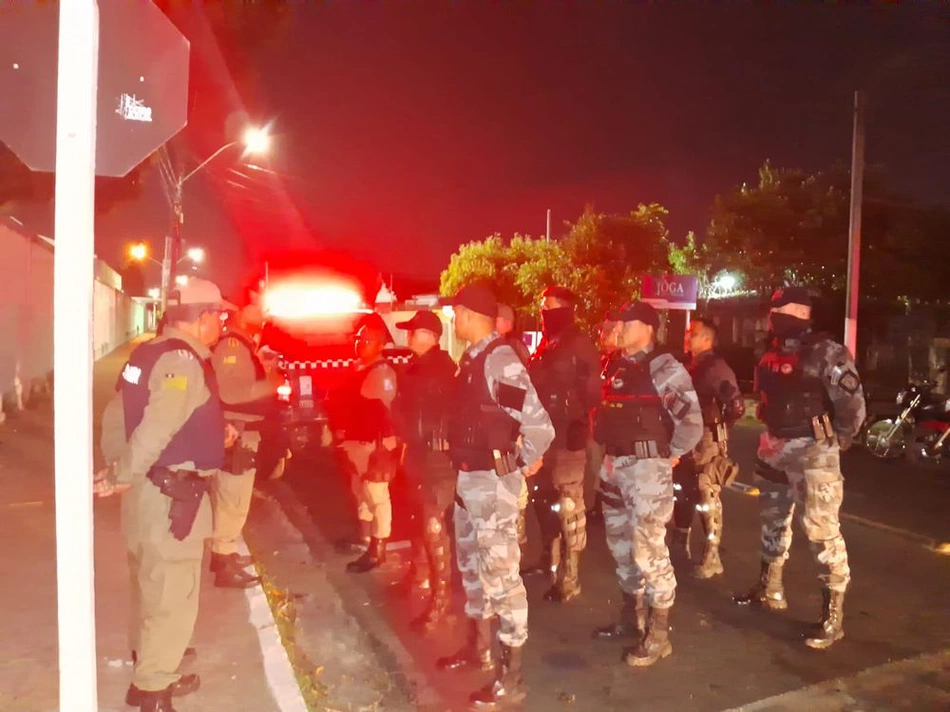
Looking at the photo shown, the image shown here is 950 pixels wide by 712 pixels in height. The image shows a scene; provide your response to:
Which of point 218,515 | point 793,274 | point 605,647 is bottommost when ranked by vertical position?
point 605,647

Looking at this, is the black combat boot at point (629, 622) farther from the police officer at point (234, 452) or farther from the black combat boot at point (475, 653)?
the police officer at point (234, 452)

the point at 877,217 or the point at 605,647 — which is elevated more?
the point at 877,217

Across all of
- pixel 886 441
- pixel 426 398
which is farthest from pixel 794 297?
pixel 886 441

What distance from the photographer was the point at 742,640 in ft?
16.2

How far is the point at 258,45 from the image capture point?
467 inches

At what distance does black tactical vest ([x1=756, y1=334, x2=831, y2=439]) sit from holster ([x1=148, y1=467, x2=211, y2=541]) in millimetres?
3488

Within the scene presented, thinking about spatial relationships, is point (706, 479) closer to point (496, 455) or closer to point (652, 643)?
point (652, 643)

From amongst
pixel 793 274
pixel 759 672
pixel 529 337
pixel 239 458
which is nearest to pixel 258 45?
pixel 529 337

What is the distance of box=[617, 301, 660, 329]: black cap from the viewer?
4645 mm

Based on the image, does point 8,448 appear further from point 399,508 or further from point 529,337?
point 529,337

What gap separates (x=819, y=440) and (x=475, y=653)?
7.97ft

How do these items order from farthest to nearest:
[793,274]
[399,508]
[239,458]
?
1. [793,274]
2. [399,508]
3. [239,458]

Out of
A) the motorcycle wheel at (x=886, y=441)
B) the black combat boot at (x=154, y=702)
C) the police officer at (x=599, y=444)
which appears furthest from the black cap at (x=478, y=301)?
the motorcycle wheel at (x=886, y=441)

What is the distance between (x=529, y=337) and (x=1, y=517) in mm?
8768
